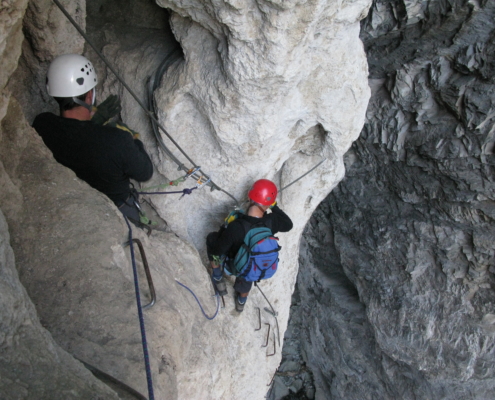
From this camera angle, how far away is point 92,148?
266 centimetres

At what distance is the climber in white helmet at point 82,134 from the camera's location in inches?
105

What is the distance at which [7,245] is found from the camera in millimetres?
1657

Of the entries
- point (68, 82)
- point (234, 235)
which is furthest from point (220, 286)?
point (68, 82)

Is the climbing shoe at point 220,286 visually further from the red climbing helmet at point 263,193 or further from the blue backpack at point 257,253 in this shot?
the red climbing helmet at point 263,193

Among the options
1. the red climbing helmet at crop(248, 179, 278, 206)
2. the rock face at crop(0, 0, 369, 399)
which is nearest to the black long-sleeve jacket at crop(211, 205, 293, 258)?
the red climbing helmet at crop(248, 179, 278, 206)

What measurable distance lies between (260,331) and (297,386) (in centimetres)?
508

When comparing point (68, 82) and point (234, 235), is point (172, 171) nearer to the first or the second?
point (234, 235)

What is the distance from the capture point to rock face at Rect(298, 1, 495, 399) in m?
4.57

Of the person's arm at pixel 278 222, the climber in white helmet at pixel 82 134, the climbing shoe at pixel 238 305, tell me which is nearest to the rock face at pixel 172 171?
the climbing shoe at pixel 238 305

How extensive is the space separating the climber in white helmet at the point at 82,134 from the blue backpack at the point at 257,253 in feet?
3.53

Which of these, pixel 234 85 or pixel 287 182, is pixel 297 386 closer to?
pixel 287 182

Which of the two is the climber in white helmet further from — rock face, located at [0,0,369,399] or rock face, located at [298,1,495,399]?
rock face, located at [298,1,495,399]

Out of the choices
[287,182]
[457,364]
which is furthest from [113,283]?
[457,364]

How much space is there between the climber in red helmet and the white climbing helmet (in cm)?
161
